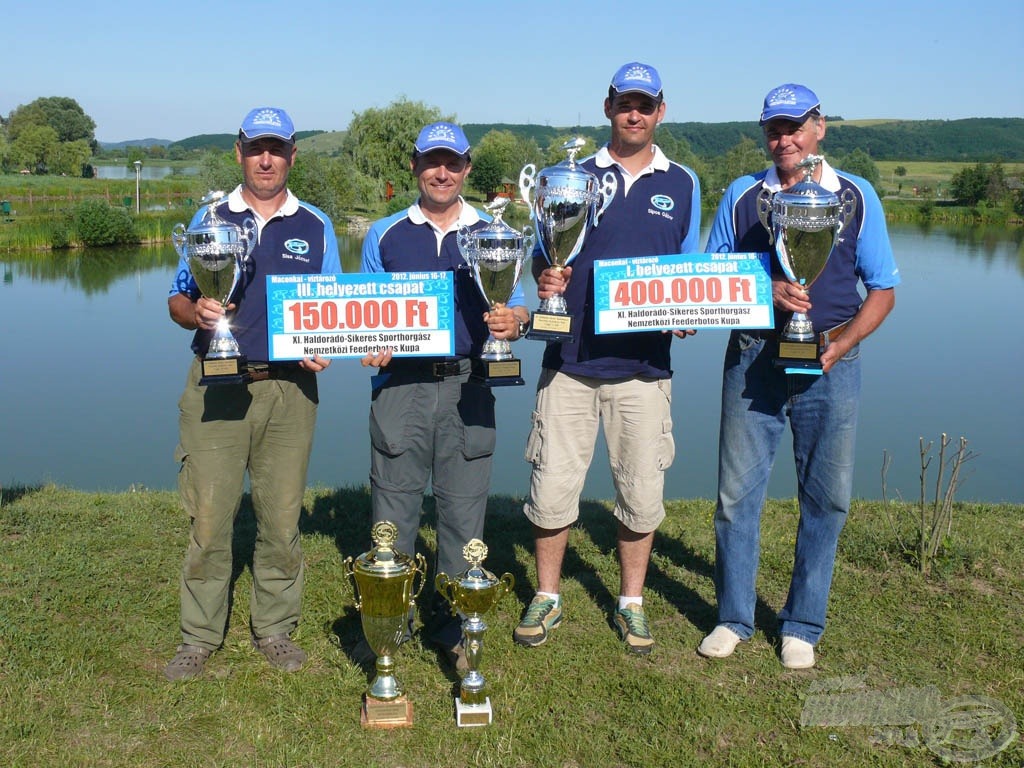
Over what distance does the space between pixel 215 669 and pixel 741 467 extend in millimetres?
2343

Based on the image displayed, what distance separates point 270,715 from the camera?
343cm

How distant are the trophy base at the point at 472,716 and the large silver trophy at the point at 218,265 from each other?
1499 millimetres

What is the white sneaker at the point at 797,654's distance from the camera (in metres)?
3.85

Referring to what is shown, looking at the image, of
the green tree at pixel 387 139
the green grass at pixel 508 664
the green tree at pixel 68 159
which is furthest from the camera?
the green tree at pixel 68 159

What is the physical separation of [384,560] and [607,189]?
1.72 metres

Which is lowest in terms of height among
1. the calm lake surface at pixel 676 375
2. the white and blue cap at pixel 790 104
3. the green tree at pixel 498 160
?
the calm lake surface at pixel 676 375

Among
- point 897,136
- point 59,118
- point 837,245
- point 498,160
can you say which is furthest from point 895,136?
point 837,245

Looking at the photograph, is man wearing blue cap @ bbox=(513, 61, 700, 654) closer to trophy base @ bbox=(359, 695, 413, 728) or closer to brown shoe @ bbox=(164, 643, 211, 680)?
trophy base @ bbox=(359, 695, 413, 728)

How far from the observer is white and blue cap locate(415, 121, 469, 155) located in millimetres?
3547

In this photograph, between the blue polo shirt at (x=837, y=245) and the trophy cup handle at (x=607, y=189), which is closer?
the blue polo shirt at (x=837, y=245)

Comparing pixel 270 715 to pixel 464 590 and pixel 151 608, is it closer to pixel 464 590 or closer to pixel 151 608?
pixel 464 590

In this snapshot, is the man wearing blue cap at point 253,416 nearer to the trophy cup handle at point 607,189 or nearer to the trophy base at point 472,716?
the trophy base at point 472,716

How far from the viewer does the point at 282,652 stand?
3.80 m

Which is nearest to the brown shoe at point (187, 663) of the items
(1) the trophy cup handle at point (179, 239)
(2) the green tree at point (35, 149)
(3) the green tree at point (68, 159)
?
(1) the trophy cup handle at point (179, 239)
